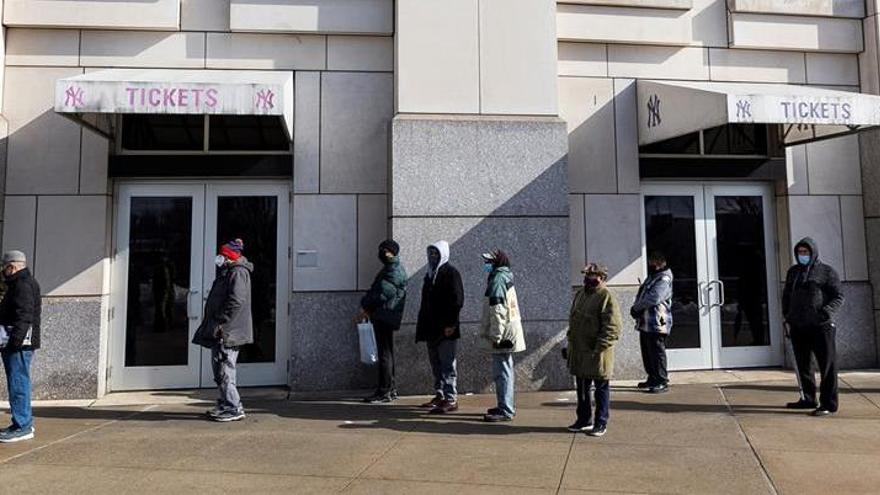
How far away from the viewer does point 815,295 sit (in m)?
6.41

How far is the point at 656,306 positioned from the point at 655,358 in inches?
25.5

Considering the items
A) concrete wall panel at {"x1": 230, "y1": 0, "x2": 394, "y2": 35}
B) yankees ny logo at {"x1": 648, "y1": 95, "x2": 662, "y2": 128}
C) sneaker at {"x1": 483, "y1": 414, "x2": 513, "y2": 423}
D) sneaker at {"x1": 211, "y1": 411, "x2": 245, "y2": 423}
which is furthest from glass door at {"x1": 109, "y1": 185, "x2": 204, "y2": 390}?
yankees ny logo at {"x1": 648, "y1": 95, "x2": 662, "y2": 128}

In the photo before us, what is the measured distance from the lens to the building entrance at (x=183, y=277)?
26.7ft

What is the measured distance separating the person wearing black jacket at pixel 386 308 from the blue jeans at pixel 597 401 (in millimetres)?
2316

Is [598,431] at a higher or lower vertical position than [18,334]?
lower

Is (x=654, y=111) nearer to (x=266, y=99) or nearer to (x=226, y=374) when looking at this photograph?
(x=266, y=99)

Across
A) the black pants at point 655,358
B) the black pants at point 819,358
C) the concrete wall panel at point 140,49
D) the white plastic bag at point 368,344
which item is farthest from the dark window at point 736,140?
the concrete wall panel at point 140,49

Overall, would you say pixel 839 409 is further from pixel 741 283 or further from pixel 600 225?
pixel 600 225

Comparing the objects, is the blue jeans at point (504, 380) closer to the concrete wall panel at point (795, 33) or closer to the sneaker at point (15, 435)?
the sneaker at point (15, 435)

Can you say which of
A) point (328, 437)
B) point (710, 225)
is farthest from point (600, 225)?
point (328, 437)

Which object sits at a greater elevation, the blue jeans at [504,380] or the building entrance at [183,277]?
the building entrance at [183,277]

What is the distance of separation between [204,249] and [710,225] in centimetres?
715

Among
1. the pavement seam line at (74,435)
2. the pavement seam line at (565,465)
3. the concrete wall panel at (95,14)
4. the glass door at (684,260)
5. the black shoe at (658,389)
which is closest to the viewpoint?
the pavement seam line at (565,465)

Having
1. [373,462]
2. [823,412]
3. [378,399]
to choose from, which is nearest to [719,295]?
[823,412]
